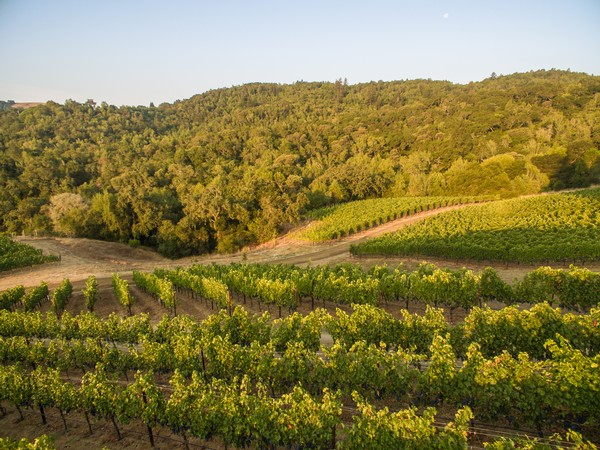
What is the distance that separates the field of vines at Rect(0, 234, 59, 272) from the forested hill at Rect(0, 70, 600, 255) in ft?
43.9

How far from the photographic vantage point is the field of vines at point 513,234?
114 feet

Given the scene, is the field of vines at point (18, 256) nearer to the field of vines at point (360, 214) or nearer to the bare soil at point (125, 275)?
the bare soil at point (125, 275)

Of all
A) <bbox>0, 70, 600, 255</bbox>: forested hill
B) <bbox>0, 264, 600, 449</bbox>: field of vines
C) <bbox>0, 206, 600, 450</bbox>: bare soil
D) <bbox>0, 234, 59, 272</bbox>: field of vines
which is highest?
<bbox>0, 70, 600, 255</bbox>: forested hill

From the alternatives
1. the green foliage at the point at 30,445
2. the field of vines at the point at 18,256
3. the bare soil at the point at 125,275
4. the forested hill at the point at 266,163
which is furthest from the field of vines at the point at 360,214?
the green foliage at the point at 30,445

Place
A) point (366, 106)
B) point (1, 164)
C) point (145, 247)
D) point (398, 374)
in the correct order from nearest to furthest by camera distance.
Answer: point (398, 374) < point (145, 247) < point (1, 164) < point (366, 106)

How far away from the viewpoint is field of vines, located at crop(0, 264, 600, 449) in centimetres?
1268

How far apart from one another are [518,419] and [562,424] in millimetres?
2049

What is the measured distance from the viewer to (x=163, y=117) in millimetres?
196750

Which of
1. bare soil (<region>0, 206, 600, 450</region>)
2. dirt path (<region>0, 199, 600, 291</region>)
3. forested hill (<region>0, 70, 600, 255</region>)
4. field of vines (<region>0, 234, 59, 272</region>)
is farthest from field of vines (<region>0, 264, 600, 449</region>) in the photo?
forested hill (<region>0, 70, 600, 255</region>)

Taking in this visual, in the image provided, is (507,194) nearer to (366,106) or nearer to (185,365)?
(185,365)

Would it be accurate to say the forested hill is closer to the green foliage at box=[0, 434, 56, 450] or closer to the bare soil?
the bare soil

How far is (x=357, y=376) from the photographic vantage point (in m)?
15.3

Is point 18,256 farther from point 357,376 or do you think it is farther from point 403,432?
point 403,432

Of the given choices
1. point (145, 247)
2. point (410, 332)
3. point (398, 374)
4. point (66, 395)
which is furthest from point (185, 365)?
point (145, 247)
